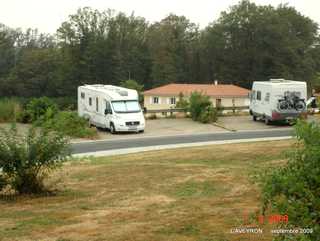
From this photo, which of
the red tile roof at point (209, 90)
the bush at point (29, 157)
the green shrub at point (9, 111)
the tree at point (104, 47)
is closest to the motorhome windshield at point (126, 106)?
the green shrub at point (9, 111)

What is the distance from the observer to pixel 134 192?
11.6 m

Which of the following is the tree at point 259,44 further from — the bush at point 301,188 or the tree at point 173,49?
the bush at point 301,188

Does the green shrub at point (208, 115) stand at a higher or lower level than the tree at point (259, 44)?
lower

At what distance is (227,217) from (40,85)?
7685cm

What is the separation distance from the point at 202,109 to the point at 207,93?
2540 cm

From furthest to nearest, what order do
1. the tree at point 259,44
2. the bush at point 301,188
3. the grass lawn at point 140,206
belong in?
the tree at point 259,44 → the grass lawn at point 140,206 → the bush at point 301,188

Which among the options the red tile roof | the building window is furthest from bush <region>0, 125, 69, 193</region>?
the building window

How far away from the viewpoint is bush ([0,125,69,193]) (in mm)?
11125

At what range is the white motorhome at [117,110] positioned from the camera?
29.6 m

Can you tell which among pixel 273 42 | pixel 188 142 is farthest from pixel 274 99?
pixel 273 42

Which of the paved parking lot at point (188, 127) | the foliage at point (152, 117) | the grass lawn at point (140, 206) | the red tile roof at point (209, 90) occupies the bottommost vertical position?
the grass lawn at point (140, 206)

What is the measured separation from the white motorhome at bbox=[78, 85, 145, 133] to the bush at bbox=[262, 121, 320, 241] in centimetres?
2481

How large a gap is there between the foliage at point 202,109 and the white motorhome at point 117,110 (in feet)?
17.6

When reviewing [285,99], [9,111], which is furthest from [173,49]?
[285,99]
